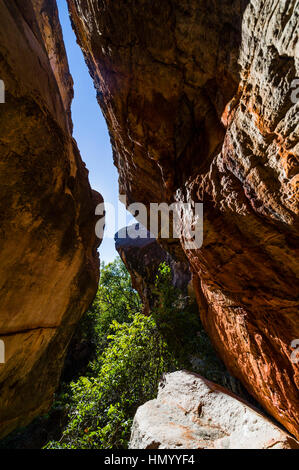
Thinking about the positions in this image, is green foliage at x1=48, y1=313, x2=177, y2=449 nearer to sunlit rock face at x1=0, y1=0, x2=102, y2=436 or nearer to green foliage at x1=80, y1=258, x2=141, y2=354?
sunlit rock face at x1=0, y1=0, x2=102, y2=436

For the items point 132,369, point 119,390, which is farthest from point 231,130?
point 119,390

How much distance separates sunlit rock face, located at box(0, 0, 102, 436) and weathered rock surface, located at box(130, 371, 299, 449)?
2891mm

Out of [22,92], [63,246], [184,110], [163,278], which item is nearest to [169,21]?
[184,110]

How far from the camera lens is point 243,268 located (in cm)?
386

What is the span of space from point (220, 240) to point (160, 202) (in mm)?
3433

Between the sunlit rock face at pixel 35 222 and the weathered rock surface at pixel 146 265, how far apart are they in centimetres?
671

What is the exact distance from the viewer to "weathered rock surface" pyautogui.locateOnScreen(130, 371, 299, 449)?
2.55 meters

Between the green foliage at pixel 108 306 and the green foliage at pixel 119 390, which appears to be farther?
the green foliage at pixel 108 306

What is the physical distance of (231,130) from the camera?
2.96 m

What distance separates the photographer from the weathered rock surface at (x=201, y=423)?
2546mm

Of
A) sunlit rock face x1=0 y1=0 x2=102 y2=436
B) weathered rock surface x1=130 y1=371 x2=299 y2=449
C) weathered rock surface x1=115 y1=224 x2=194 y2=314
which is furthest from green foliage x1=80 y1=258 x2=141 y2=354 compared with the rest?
weathered rock surface x1=130 y1=371 x2=299 y2=449

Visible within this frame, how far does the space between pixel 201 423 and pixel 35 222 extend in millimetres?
4386

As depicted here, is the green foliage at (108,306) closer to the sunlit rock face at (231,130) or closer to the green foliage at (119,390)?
the green foliage at (119,390)

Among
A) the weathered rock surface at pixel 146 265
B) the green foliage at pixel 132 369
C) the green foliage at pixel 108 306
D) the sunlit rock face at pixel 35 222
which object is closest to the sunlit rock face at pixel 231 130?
the sunlit rock face at pixel 35 222
